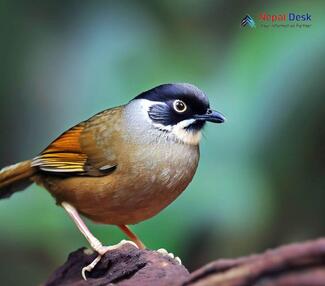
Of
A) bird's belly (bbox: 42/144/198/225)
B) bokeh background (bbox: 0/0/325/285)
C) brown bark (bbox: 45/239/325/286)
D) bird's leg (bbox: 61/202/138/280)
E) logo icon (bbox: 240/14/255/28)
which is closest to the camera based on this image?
brown bark (bbox: 45/239/325/286)

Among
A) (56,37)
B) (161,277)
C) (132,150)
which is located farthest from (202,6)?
(161,277)

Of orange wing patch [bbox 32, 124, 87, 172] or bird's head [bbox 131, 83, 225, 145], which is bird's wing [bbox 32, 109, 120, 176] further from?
bird's head [bbox 131, 83, 225, 145]

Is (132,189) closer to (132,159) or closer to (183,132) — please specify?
(132,159)

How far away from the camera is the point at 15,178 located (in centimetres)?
301

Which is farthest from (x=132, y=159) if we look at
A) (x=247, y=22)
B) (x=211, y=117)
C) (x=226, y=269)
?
(x=247, y=22)

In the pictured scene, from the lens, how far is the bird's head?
266 centimetres

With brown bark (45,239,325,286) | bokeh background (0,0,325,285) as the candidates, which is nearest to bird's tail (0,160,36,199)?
bokeh background (0,0,325,285)

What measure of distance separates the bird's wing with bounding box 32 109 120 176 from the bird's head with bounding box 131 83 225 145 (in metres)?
0.20

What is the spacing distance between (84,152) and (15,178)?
403 mm

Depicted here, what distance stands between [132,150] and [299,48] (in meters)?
1.41

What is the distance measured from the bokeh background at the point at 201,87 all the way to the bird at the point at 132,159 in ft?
1.97

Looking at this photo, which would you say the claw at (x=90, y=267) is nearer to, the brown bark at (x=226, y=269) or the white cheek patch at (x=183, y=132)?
the brown bark at (x=226, y=269)

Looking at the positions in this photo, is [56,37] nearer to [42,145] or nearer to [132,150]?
[42,145]

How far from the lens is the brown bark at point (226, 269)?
1.40 m
